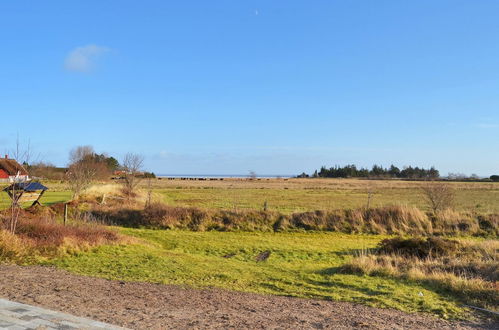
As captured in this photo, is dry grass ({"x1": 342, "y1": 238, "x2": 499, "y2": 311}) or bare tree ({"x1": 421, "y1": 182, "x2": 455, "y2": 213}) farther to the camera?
bare tree ({"x1": 421, "y1": 182, "x2": 455, "y2": 213})

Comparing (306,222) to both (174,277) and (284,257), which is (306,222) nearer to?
(284,257)

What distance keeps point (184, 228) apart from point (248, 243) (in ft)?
18.4

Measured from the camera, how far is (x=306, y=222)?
915 inches

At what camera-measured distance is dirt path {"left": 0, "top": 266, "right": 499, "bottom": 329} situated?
6.09m

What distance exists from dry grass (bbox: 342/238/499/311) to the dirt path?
1.96 meters

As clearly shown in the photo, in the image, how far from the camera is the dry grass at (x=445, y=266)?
8.38 metres

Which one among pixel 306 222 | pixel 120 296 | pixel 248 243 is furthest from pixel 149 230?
pixel 120 296

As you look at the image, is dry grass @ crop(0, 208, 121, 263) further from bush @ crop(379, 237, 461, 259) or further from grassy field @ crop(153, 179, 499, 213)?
grassy field @ crop(153, 179, 499, 213)

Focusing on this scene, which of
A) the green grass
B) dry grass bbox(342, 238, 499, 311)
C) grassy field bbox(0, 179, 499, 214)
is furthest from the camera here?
grassy field bbox(0, 179, 499, 214)

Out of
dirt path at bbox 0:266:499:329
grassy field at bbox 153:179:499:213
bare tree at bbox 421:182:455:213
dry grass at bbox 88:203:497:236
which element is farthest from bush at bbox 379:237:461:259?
bare tree at bbox 421:182:455:213

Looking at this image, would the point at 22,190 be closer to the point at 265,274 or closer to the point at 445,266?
the point at 265,274

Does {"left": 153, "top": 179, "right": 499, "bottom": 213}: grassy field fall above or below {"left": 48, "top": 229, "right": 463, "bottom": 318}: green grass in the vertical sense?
above

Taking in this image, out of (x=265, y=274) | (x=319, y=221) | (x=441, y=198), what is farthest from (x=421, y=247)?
(x=441, y=198)

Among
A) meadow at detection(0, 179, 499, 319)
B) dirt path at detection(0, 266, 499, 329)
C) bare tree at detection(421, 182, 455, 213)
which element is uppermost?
bare tree at detection(421, 182, 455, 213)
